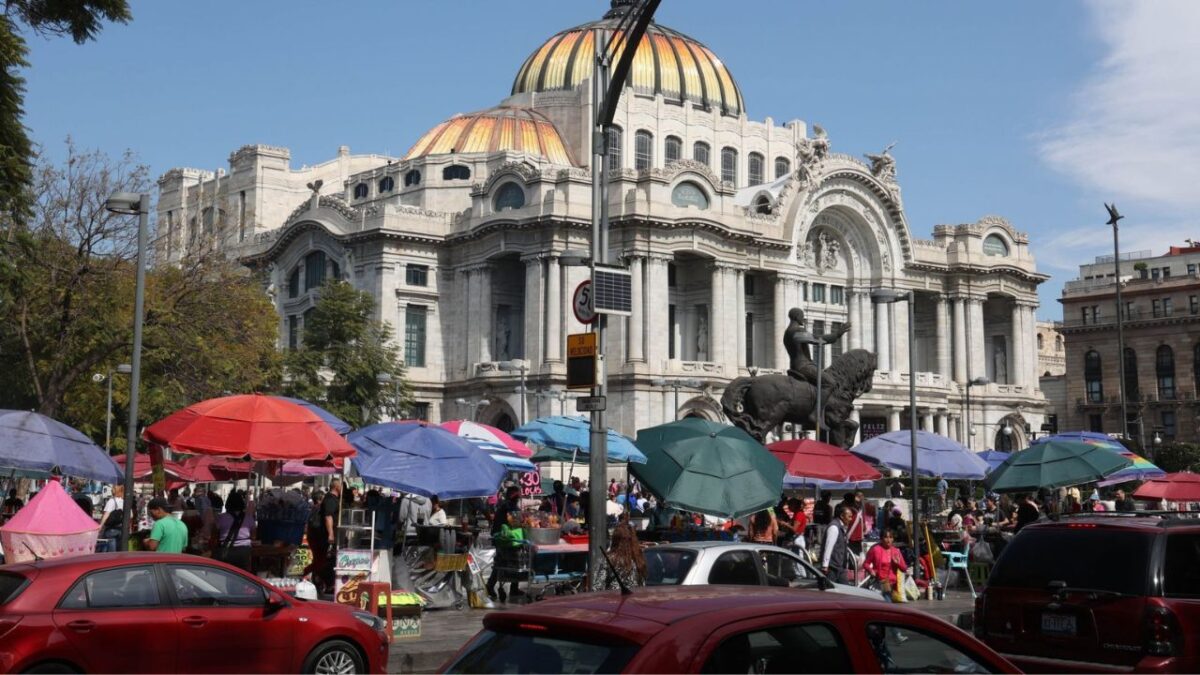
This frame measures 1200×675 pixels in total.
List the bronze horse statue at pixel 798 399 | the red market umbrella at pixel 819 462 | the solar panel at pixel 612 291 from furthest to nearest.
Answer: the bronze horse statue at pixel 798 399 → the red market umbrella at pixel 819 462 → the solar panel at pixel 612 291

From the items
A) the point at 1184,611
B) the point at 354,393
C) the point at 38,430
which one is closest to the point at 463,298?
the point at 354,393

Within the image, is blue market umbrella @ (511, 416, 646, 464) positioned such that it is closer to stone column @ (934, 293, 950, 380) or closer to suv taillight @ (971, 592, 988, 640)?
suv taillight @ (971, 592, 988, 640)

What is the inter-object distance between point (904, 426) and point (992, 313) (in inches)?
504

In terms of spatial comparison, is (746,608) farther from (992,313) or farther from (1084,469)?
(992,313)

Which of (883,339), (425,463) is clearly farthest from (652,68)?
(425,463)

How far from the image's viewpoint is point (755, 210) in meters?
73.8

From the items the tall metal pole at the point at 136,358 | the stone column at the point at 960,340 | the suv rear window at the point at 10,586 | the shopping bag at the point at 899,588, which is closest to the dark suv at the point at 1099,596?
the suv rear window at the point at 10,586

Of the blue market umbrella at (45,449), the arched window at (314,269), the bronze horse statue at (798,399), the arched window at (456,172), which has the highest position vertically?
the arched window at (456,172)

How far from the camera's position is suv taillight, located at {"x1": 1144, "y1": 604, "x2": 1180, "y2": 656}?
10164 mm

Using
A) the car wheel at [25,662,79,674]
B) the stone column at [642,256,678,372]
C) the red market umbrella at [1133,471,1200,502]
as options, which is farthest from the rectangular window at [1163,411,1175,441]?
the car wheel at [25,662,79,674]

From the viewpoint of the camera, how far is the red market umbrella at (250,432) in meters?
18.2

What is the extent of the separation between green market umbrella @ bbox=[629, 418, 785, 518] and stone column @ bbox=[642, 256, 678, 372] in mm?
42107

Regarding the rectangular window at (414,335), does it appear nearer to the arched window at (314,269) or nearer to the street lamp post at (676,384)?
the arched window at (314,269)

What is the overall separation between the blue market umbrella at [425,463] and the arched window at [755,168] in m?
69.6
